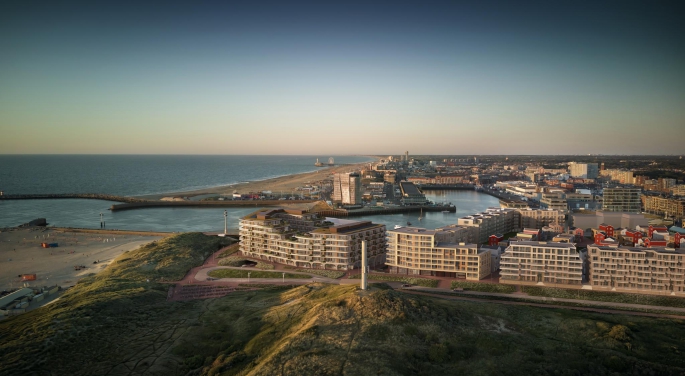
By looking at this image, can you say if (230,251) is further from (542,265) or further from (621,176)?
(621,176)

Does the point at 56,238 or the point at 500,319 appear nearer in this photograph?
the point at 500,319

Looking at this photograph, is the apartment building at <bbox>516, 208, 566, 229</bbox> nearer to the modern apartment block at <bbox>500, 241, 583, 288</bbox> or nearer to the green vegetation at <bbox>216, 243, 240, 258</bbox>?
the modern apartment block at <bbox>500, 241, 583, 288</bbox>

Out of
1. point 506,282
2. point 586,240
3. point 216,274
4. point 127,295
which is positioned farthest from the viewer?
point 586,240

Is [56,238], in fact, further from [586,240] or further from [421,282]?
[586,240]

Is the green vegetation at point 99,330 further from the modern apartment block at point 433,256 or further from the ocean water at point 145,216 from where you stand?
the ocean water at point 145,216

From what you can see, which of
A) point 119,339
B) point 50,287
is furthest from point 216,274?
point 119,339

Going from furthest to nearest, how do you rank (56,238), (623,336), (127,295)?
1. (56,238)
2. (127,295)
3. (623,336)

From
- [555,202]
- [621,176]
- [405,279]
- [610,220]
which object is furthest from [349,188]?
[621,176]
